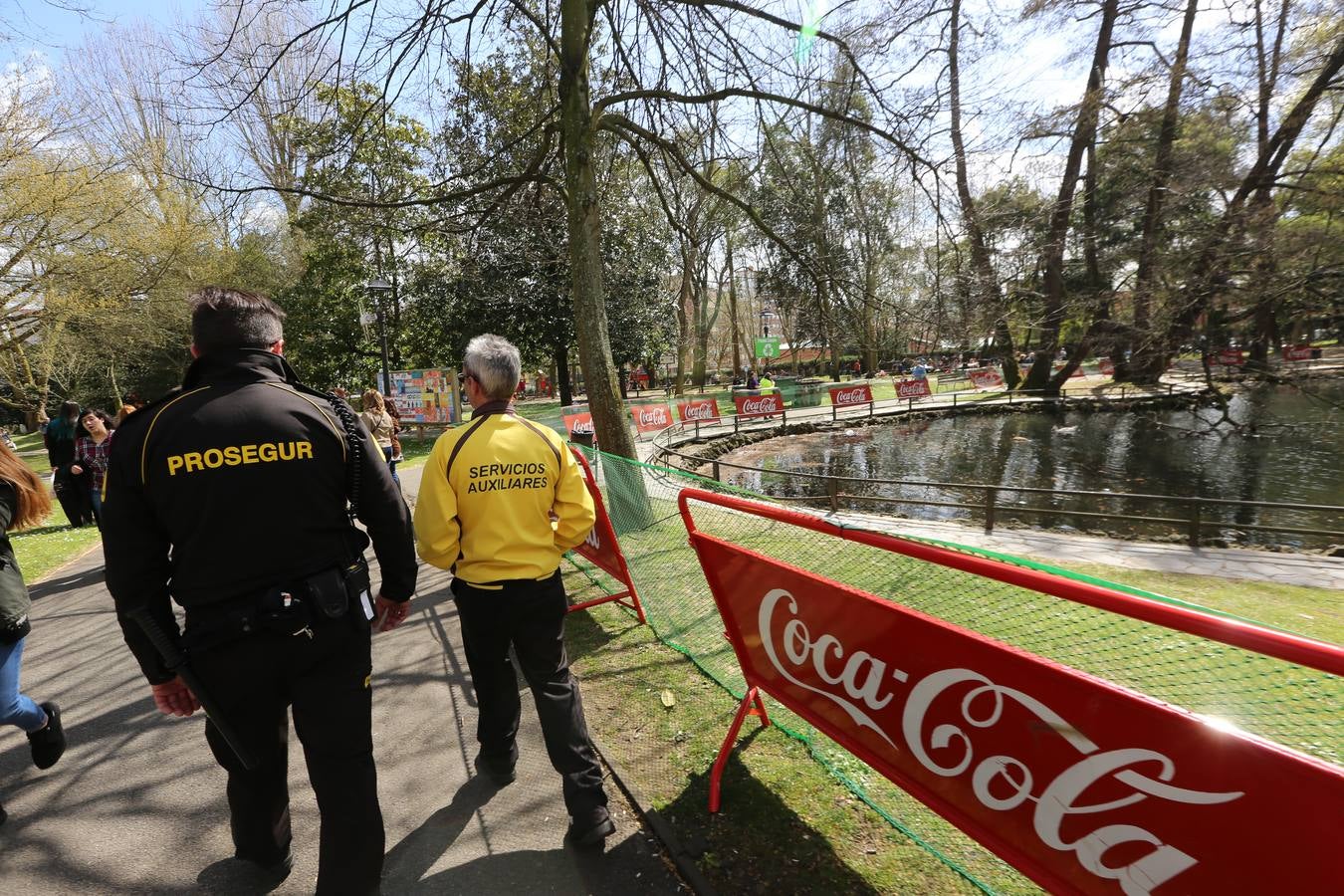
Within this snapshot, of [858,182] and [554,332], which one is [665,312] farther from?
[858,182]

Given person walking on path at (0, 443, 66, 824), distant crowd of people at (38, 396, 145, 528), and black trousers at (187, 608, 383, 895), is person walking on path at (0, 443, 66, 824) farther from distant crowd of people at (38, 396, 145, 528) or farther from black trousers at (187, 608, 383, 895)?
distant crowd of people at (38, 396, 145, 528)

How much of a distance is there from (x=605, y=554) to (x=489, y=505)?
2587mm

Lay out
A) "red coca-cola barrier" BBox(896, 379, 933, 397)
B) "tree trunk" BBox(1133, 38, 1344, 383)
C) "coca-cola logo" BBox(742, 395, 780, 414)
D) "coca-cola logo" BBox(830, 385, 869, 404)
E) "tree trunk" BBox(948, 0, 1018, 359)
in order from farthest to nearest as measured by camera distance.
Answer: "red coca-cola barrier" BBox(896, 379, 933, 397)
"coca-cola logo" BBox(830, 385, 869, 404)
"coca-cola logo" BBox(742, 395, 780, 414)
"tree trunk" BBox(1133, 38, 1344, 383)
"tree trunk" BBox(948, 0, 1018, 359)

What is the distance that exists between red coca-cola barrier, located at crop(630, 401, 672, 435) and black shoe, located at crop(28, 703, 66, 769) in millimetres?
16897

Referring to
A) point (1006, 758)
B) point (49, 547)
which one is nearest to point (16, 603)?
point (1006, 758)

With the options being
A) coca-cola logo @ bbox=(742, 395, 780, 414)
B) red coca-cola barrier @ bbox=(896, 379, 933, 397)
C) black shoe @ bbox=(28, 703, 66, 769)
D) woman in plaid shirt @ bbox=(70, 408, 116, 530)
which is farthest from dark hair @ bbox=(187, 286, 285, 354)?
red coca-cola barrier @ bbox=(896, 379, 933, 397)

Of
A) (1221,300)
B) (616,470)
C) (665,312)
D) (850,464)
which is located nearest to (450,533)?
(616,470)

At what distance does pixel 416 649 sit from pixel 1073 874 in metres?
4.22

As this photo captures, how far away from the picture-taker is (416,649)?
14.9 ft

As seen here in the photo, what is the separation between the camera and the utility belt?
1854 mm

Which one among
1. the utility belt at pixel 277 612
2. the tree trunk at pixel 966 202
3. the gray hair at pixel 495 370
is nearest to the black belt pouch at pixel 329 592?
the utility belt at pixel 277 612

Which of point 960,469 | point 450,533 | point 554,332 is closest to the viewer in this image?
point 450,533

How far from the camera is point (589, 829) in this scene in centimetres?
254

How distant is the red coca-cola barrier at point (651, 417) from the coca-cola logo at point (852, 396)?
797cm
